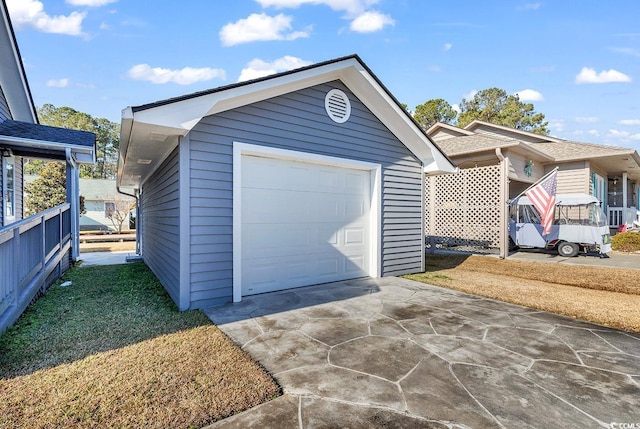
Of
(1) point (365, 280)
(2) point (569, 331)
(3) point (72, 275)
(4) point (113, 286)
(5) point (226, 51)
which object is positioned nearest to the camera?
(2) point (569, 331)

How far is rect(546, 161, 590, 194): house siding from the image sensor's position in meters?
12.3

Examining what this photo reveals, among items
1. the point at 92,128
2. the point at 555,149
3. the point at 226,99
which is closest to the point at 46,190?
the point at 92,128

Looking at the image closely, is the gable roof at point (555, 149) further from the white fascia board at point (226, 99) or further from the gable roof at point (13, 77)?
the gable roof at point (13, 77)

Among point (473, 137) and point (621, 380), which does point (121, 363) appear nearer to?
point (621, 380)

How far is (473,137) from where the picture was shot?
12.1m

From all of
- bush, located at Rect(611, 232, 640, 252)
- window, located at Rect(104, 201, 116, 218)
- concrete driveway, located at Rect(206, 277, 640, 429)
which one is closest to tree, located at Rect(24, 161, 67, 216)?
window, located at Rect(104, 201, 116, 218)

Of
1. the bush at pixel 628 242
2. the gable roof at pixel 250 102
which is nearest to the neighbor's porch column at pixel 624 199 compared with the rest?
the bush at pixel 628 242

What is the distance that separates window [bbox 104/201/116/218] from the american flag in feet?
80.6

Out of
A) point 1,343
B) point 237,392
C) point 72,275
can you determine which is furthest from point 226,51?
point 237,392

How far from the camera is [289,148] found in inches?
202

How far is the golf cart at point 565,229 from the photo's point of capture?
30.2ft

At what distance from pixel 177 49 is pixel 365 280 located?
35.6ft

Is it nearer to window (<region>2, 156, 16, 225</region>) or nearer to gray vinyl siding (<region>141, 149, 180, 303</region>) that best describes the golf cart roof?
gray vinyl siding (<region>141, 149, 180, 303</region>)

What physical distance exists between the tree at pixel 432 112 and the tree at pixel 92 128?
2910 cm
